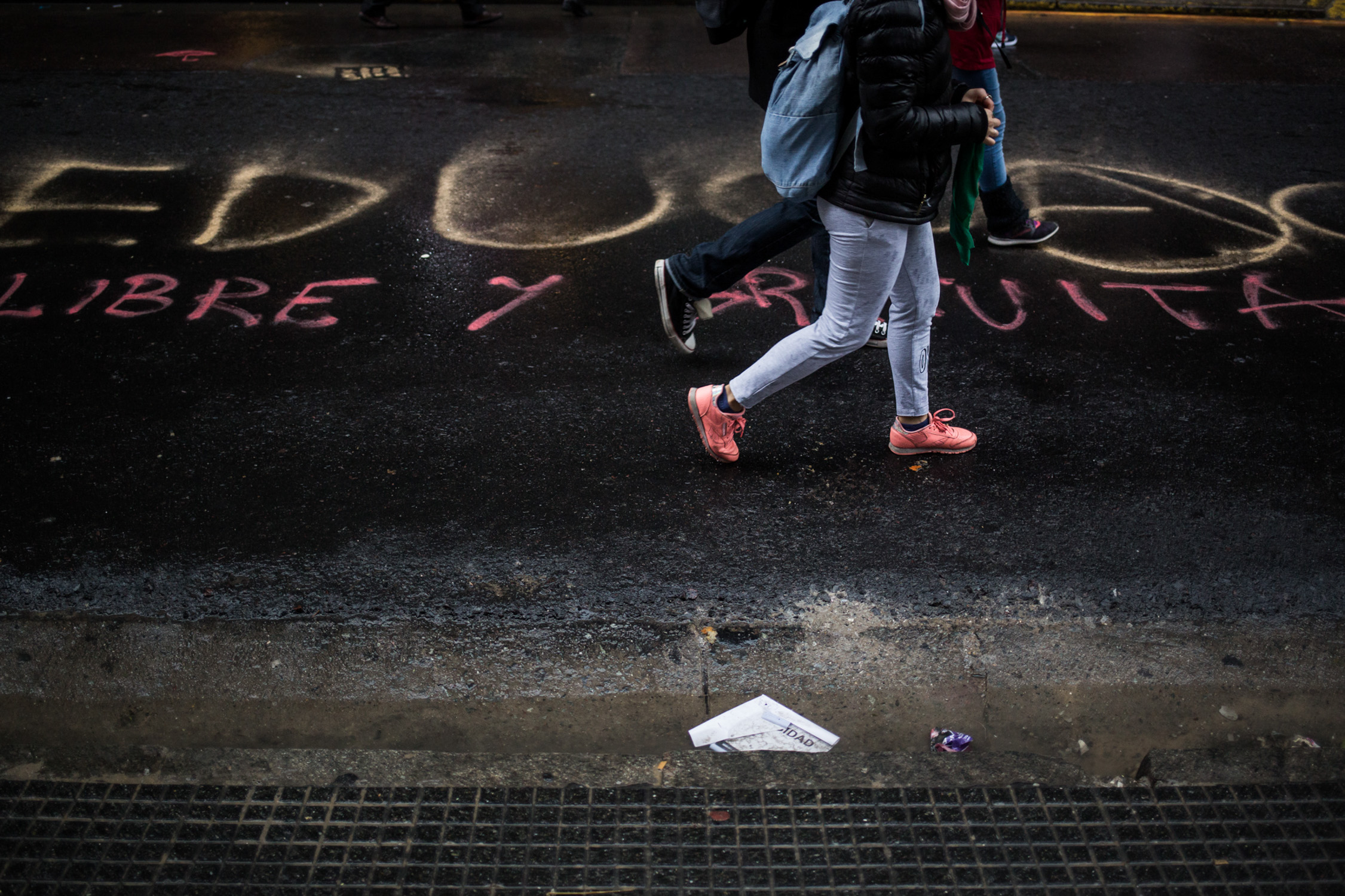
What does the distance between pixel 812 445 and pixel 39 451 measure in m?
2.60

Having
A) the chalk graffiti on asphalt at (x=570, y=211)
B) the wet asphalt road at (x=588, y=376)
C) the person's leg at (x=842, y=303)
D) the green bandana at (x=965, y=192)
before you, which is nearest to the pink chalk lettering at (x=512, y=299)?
the wet asphalt road at (x=588, y=376)

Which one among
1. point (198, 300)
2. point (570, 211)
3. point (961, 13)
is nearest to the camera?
point (961, 13)

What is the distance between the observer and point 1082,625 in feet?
8.88

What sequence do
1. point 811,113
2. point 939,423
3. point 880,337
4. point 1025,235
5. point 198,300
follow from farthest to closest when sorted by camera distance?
point 1025,235 → point 198,300 → point 880,337 → point 939,423 → point 811,113

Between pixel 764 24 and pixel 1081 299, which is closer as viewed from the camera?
pixel 764 24

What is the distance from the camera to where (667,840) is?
2164mm

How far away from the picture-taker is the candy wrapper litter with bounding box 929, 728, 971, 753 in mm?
2416

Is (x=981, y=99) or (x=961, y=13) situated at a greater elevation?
(x=961, y=13)

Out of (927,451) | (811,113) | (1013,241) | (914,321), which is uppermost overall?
(811,113)

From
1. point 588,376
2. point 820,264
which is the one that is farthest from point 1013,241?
point 588,376

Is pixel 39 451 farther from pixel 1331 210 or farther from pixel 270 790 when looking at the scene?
pixel 1331 210

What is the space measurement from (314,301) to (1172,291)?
3.72m

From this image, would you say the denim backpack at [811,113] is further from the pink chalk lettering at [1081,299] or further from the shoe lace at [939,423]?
the pink chalk lettering at [1081,299]

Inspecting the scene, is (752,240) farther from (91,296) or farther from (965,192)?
(91,296)
